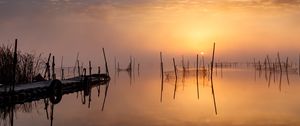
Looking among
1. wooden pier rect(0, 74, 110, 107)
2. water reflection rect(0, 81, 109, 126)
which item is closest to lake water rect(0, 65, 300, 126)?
water reflection rect(0, 81, 109, 126)

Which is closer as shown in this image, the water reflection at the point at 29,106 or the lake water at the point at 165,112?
the lake water at the point at 165,112

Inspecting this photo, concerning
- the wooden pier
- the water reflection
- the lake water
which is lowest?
the lake water

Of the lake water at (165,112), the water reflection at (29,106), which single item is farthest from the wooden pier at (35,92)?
the lake water at (165,112)

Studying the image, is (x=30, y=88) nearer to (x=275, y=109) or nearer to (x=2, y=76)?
(x=2, y=76)

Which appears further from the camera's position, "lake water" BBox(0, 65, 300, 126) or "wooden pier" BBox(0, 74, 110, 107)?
"wooden pier" BBox(0, 74, 110, 107)

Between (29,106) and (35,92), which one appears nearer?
(29,106)

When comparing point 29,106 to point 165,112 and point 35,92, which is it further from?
point 165,112

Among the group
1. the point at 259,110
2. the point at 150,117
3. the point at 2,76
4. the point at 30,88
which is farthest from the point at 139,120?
the point at 2,76

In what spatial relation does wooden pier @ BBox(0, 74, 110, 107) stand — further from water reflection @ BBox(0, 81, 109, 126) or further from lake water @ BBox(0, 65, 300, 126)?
lake water @ BBox(0, 65, 300, 126)

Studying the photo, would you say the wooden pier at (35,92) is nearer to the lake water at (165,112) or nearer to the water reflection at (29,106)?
the water reflection at (29,106)

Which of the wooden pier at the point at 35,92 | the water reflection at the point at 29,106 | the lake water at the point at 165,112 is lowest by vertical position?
the lake water at the point at 165,112

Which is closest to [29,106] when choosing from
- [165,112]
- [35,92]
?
[35,92]

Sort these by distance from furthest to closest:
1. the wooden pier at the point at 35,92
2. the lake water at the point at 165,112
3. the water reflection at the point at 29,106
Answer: the wooden pier at the point at 35,92, the water reflection at the point at 29,106, the lake water at the point at 165,112

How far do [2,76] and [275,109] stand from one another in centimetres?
1466
